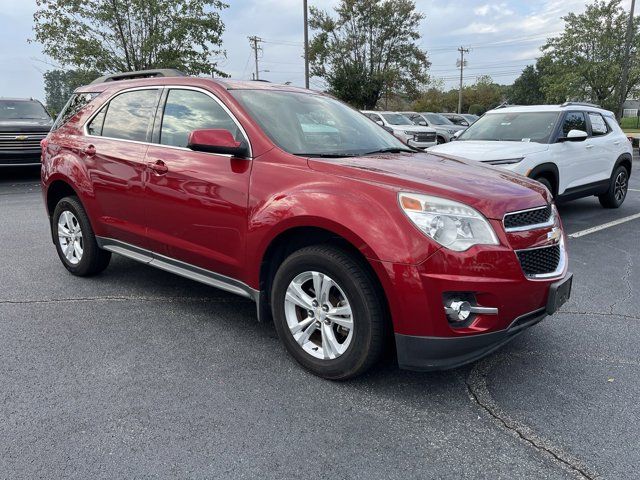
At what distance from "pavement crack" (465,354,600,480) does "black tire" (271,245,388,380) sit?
2.10 feet

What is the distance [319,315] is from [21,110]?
1270 centimetres

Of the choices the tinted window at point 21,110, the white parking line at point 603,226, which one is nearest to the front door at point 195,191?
the white parking line at point 603,226

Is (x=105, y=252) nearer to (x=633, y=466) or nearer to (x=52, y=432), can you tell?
(x=52, y=432)

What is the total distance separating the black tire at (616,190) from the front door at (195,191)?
24.1ft

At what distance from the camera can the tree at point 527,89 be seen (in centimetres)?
8050

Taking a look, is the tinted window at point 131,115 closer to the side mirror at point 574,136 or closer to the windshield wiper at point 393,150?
the windshield wiper at point 393,150

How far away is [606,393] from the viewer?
299 centimetres

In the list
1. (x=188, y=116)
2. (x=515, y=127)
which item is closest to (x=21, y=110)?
(x=188, y=116)

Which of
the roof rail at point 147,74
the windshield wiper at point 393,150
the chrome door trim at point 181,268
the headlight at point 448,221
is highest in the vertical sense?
the roof rail at point 147,74

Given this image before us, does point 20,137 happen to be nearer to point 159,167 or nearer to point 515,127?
point 159,167

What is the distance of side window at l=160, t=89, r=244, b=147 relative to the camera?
3.68m

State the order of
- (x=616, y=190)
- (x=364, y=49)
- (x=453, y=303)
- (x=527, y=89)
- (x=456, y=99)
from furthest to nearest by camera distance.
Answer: (x=527, y=89)
(x=456, y=99)
(x=364, y=49)
(x=616, y=190)
(x=453, y=303)

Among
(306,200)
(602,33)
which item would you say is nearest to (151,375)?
(306,200)

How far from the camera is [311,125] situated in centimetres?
382
